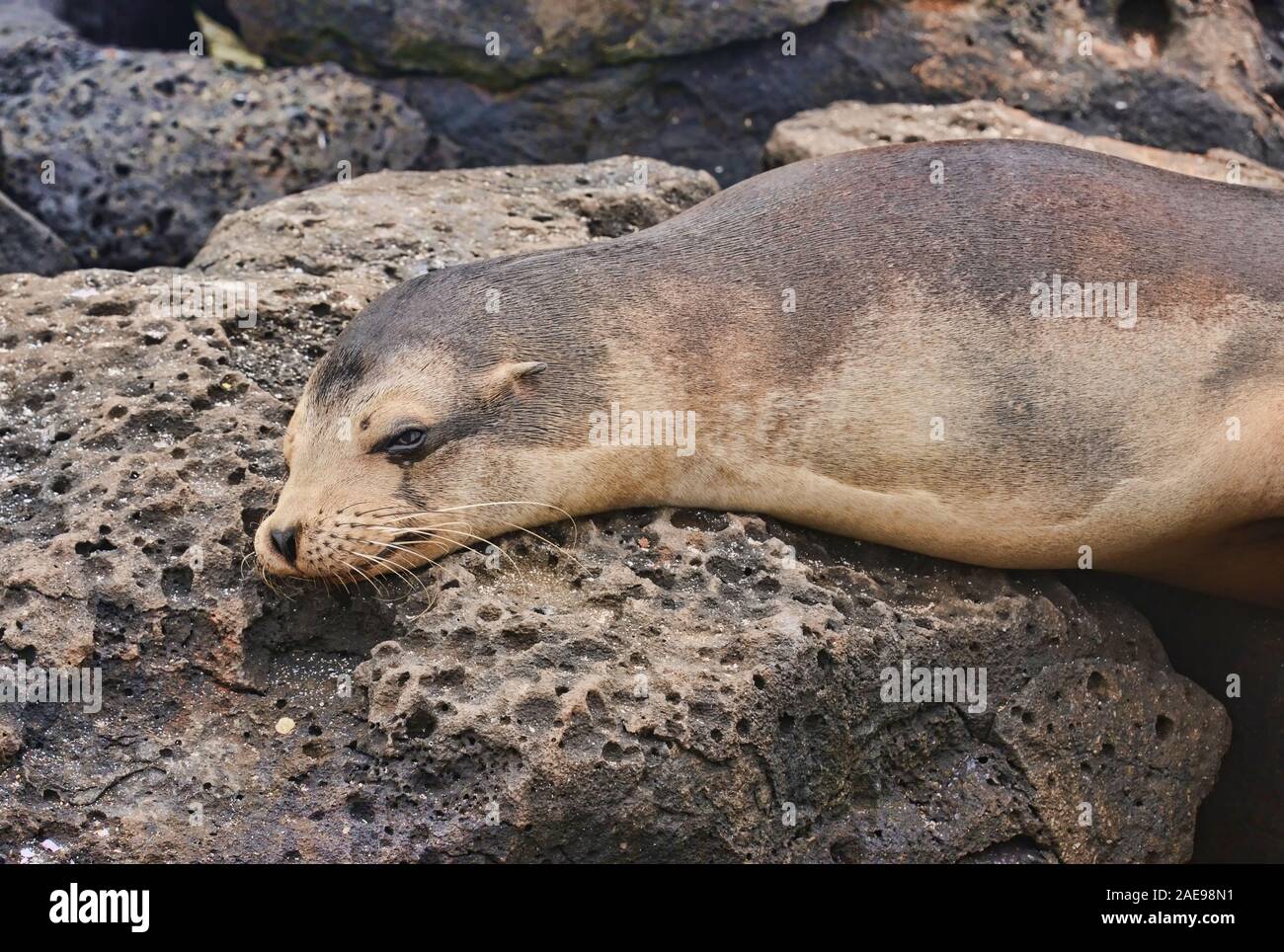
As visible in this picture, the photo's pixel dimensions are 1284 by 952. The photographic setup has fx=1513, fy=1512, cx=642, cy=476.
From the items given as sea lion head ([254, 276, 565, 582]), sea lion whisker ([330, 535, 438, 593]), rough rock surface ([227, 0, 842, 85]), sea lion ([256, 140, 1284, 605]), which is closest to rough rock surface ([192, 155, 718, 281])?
sea lion ([256, 140, 1284, 605])

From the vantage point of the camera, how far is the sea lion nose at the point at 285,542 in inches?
191

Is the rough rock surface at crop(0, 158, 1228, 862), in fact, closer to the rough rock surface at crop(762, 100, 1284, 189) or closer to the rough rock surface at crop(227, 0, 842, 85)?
the rough rock surface at crop(762, 100, 1284, 189)

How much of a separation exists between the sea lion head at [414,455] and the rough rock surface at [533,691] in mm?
156

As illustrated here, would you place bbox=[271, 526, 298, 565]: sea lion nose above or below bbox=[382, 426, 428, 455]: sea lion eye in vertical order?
below

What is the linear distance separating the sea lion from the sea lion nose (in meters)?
0.05

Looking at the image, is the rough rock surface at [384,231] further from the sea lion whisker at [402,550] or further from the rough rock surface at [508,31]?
the rough rock surface at [508,31]

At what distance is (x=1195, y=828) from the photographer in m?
5.51

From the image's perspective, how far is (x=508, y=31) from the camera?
8.81 metres

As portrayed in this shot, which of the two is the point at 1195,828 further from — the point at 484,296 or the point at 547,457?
the point at 484,296

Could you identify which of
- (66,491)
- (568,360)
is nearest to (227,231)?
(66,491)

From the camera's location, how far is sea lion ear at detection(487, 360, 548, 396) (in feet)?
16.7

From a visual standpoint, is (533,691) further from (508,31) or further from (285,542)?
(508,31)

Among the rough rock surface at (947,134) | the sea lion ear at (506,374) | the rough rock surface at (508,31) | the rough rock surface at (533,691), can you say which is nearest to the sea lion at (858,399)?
the sea lion ear at (506,374)

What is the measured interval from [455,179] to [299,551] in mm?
2991
